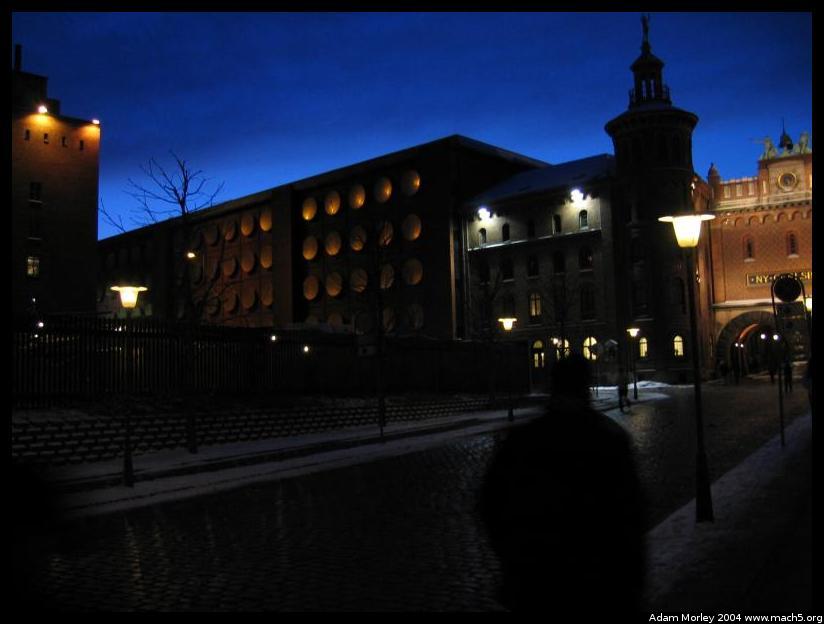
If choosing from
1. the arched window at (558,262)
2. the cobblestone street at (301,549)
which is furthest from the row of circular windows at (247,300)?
the cobblestone street at (301,549)

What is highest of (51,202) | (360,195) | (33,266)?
(360,195)

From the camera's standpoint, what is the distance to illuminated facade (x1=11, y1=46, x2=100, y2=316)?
4625cm

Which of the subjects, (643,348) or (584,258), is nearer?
(643,348)

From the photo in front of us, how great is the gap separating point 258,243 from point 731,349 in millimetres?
44444

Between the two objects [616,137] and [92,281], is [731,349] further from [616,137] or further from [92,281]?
[92,281]

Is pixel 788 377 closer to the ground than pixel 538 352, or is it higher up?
closer to the ground

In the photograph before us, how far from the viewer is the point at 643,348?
60.0 m

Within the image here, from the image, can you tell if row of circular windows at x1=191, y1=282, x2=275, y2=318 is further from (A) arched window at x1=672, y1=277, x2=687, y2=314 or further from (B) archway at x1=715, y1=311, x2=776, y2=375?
(B) archway at x1=715, y1=311, x2=776, y2=375

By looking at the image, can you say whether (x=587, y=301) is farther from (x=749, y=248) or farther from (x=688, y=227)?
(x=688, y=227)

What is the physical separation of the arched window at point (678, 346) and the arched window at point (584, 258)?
27.1 ft

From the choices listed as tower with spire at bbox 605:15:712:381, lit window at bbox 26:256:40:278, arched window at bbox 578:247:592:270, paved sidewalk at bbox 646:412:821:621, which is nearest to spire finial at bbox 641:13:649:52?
tower with spire at bbox 605:15:712:381

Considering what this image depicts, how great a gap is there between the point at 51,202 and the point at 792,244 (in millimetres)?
51339

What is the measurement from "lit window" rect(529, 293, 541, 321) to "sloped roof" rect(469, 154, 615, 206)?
8.10 m

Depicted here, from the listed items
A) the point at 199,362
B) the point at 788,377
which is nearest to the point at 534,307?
the point at 788,377
